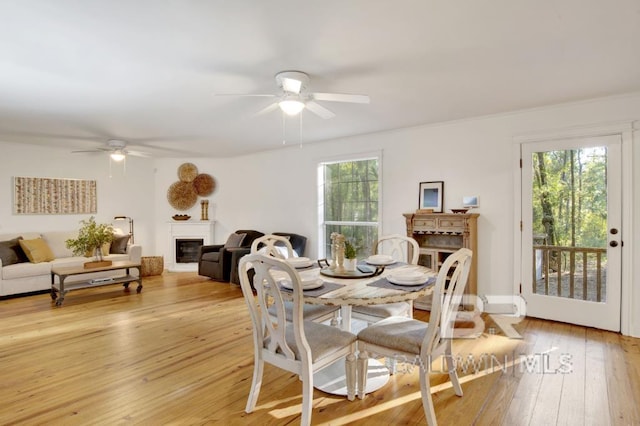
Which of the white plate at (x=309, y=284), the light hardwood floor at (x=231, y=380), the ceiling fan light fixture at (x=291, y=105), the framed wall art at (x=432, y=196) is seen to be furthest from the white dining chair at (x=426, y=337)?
the framed wall art at (x=432, y=196)

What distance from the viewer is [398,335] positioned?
206 centimetres

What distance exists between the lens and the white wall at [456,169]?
3611 millimetres

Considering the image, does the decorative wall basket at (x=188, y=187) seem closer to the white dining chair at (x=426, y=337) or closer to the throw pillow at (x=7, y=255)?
the throw pillow at (x=7, y=255)

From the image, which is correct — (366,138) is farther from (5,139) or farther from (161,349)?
(5,139)

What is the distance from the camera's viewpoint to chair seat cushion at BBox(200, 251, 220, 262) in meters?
5.91

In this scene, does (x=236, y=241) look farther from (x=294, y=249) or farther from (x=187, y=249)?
(x=187, y=249)

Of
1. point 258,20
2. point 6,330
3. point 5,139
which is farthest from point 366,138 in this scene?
point 5,139

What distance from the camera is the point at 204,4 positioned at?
1827 mm

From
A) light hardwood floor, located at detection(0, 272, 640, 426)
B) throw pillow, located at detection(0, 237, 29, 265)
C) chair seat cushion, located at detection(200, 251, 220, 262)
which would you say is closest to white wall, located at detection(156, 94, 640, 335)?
light hardwood floor, located at detection(0, 272, 640, 426)

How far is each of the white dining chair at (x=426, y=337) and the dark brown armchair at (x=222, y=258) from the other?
3.51 metres

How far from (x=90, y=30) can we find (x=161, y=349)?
2.47 m

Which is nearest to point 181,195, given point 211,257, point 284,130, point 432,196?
point 211,257

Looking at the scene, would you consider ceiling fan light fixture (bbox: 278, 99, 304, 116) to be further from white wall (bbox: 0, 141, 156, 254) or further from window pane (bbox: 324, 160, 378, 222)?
white wall (bbox: 0, 141, 156, 254)

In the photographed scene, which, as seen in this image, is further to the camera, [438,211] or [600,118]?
[438,211]
